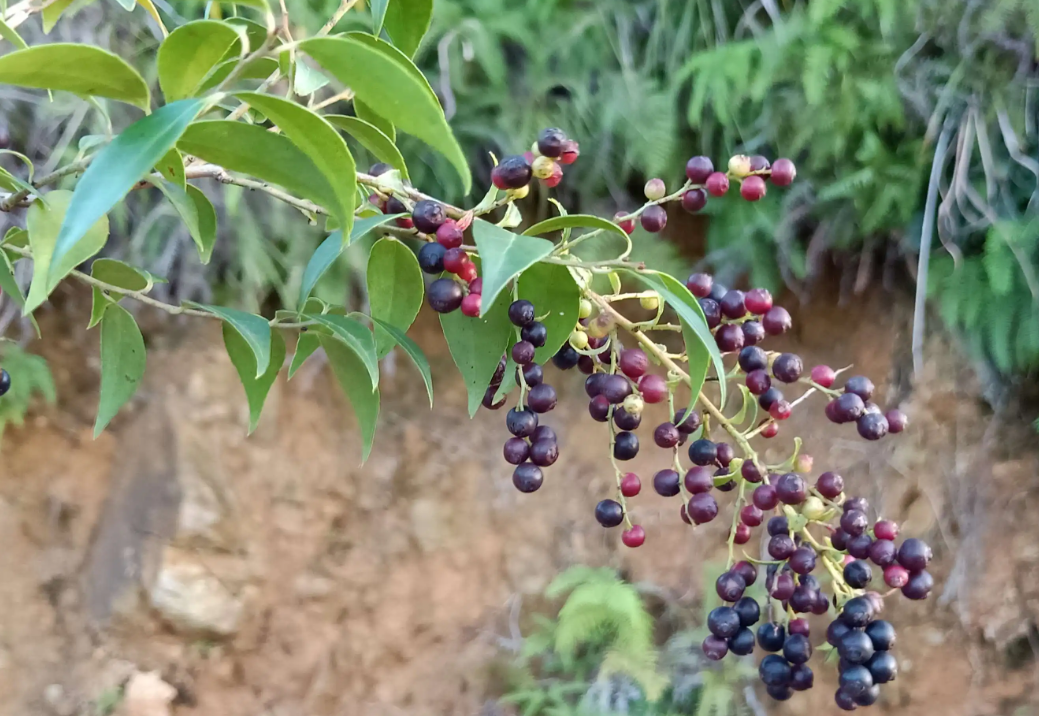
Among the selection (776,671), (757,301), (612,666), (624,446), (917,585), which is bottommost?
(612,666)

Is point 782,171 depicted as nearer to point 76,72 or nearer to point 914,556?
point 914,556

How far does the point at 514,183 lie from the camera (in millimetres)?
406

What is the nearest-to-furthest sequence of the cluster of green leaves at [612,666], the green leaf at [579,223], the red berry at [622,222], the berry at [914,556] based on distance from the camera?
1. the green leaf at [579,223]
2. the red berry at [622,222]
3. the berry at [914,556]
4. the cluster of green leaves at [612,666]

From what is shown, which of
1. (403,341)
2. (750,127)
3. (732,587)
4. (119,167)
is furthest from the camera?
(750,127)

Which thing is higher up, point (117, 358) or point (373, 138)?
point (373, 138)

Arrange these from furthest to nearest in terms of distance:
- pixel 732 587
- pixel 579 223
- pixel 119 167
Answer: pixel 732 587 < pixel 579 223 < pixel 119 167

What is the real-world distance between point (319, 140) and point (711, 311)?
1.06ft

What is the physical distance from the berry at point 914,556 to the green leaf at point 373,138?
0.52 meters

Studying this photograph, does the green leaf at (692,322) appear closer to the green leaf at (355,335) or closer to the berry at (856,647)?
the green leaf at (355,335)

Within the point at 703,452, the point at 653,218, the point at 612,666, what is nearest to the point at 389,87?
the point at 653,218

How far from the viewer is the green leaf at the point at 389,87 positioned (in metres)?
0.29

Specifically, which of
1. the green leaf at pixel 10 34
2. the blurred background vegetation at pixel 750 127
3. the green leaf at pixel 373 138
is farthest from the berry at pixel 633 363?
the blurred background vegetation at pixel 750 127

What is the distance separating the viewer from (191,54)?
14.0 inches

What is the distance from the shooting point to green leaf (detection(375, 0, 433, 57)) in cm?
48
